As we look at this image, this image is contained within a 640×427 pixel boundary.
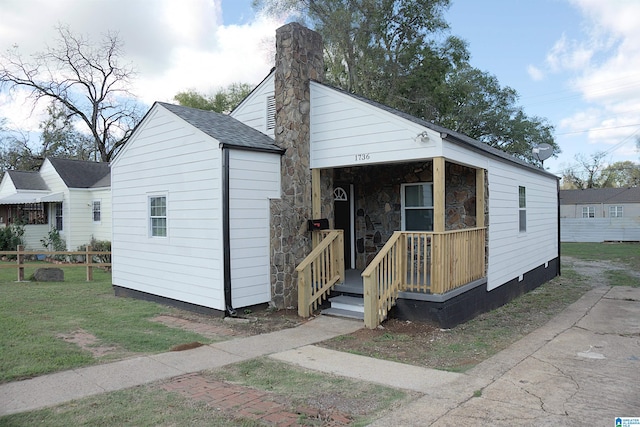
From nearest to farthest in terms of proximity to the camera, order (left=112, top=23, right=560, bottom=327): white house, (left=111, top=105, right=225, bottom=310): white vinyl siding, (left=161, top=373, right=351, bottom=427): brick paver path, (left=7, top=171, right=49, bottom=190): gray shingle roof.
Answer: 1. (left=161, top=373, right=351, bottom=427): brick paver path
2. (left=112, top=23, right=560, bottom=327): white house
3. (left=111, top=105, right=225, bottom=310): white vinyl siding
4. (left=7, top=171, right=49, bottom=190): gray shingle roof

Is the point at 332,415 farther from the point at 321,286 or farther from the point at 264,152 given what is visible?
the point at 264,152

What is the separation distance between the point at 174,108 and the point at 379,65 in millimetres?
15580

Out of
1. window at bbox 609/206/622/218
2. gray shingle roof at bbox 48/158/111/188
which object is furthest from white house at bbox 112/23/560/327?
window at bbox 609/206/622/218

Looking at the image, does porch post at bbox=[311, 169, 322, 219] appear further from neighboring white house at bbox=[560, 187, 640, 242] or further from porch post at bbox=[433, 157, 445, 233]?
neighboring white house at bbox=[560, 187, 640, 242]

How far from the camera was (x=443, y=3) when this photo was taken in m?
23.0

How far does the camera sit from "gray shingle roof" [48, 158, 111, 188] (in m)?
19.4

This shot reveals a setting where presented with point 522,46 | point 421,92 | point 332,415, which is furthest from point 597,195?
point 332,415

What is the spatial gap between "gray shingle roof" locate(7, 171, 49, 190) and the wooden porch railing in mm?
17536

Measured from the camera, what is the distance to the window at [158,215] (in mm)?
9070

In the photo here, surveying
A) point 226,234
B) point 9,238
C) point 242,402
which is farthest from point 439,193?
point 9,238

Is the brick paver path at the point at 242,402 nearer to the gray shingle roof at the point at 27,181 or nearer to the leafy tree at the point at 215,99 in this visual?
the gray shingle roof at the point at 27,181

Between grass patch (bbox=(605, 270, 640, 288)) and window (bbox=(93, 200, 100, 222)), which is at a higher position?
window (bbox=(93, 200, 100, 222))

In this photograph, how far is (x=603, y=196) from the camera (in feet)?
123

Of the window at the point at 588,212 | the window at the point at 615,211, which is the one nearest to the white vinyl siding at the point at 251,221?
the window at the point at 615,211
